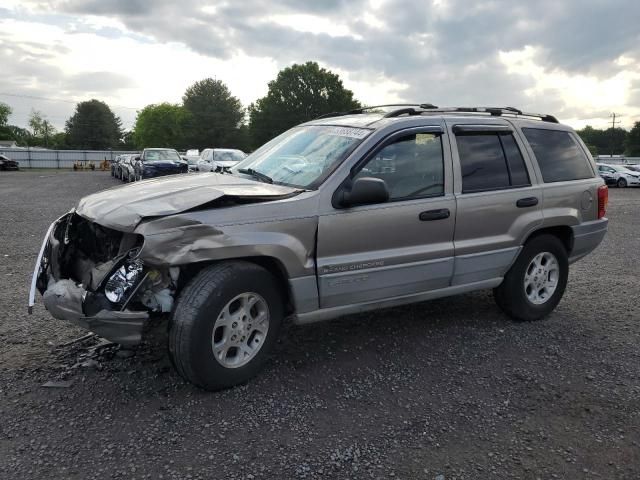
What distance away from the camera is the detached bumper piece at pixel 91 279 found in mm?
3273

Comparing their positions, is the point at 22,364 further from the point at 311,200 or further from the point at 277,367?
the point at 311,200

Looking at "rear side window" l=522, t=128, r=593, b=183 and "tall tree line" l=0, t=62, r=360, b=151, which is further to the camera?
"tall tree line" l=0, t=62, r=360, b=151

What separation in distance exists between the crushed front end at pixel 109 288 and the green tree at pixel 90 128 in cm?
10525

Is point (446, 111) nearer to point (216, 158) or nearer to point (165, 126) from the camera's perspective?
point (216, 158)

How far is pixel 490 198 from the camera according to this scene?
462 cm

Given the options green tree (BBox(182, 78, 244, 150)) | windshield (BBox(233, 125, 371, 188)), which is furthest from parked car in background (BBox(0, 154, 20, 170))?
windshield (BBox(233, 125, 371, 188))

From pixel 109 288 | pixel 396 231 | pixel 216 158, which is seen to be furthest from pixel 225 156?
pixel 109 288

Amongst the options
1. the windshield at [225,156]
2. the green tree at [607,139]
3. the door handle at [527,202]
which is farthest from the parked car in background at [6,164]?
the green tree at [607,139]

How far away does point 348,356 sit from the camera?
4.25m

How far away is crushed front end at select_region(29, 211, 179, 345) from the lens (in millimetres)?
3273

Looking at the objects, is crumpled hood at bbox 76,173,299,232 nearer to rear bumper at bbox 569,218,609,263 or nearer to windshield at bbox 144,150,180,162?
rear bumper at bbox 569,218,609,263

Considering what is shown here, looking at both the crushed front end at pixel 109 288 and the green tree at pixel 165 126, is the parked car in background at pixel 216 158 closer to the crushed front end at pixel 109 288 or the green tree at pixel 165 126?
the crushed front end at pixel 109 288

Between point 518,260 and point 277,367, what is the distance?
8.04ft

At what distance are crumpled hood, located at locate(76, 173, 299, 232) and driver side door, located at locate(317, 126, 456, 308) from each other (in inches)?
20.5
